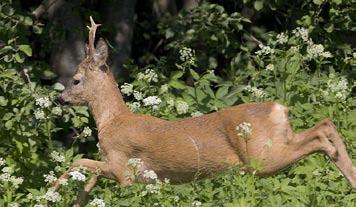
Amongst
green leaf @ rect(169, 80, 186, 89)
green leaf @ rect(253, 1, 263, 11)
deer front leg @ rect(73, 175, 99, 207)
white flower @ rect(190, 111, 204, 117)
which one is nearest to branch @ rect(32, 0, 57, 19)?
green leaf @ rect(169, 80, 186, 89)

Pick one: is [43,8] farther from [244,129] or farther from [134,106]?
[244,129]

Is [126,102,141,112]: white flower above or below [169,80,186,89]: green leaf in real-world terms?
above

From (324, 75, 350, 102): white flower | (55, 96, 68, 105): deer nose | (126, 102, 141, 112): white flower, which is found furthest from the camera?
(55, 96, 68, 105): deer nose

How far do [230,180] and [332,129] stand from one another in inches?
38.5

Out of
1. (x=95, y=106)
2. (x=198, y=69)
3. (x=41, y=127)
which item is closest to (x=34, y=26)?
(x=41, y=127)

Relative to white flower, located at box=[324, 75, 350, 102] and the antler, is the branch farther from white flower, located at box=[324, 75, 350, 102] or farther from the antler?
white flower, located at box=[324, 75, 350, 102]

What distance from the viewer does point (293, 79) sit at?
8805 mm

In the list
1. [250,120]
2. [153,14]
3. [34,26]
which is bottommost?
[153,14]

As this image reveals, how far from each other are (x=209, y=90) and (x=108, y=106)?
1089mm

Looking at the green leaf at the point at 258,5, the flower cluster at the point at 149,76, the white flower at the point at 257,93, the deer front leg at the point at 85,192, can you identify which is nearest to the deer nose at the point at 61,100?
the flower cluster at the point at 149,76

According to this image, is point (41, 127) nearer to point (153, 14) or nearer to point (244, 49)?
point (244, 49)

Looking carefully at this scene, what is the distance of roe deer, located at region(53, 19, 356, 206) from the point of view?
24.2ft

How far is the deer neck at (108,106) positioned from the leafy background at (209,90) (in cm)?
10

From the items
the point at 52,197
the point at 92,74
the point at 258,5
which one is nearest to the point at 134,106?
the point at 92,74
